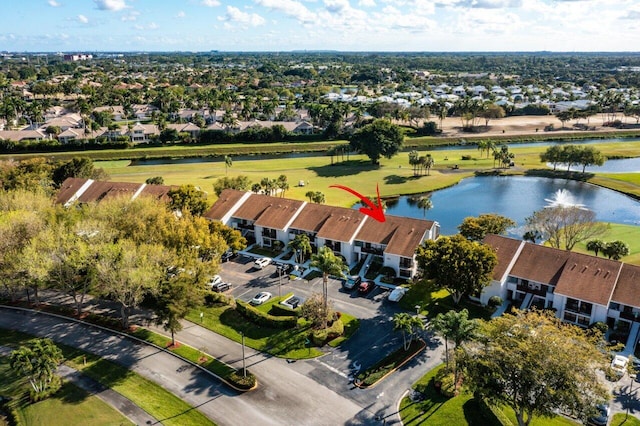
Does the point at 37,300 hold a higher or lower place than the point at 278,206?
lower

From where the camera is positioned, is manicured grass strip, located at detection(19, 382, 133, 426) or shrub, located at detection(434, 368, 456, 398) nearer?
manicured grass strip, located at detection(19, 382, 133, 426)

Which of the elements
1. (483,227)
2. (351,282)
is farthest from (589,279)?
(351,282)

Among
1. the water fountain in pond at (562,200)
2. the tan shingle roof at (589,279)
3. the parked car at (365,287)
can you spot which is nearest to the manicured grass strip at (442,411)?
the parked car at (365,287)

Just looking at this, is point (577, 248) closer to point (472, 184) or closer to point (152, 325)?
point (472, 184)

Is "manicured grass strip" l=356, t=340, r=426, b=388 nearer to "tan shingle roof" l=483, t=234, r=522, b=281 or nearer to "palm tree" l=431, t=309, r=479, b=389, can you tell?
"palm tree" l=431, t=309, r=479, b=389

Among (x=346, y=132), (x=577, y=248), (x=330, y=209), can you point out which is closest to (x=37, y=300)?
(x=330, y=209)

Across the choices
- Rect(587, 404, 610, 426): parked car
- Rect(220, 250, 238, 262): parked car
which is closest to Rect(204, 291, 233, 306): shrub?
Rect(220, 250, 238, 262): parked car
